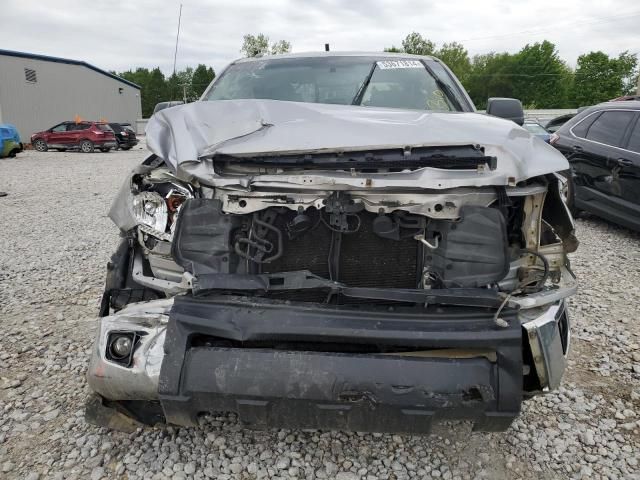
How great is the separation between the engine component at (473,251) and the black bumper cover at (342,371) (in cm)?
19

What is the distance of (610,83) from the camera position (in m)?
55.3

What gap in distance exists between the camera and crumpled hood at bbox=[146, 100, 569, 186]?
6.93ft

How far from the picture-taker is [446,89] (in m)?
3.71

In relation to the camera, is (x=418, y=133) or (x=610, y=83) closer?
(x=418, y=133)

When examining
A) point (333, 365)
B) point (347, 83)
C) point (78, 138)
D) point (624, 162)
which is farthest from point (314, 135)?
point (78, 138)

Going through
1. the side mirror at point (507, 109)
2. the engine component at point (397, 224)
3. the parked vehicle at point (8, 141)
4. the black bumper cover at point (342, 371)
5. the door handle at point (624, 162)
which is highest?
the side mirror at point (507, 109)

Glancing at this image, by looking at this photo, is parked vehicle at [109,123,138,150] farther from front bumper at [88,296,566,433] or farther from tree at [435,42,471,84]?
tree at [435,42,471,84]

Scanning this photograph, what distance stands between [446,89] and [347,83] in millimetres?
743

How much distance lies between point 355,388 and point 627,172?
18.0 ft

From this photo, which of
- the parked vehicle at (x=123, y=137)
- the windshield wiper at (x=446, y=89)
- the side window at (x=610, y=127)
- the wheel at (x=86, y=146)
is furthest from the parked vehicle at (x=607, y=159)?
the parked vehicle at (x=123, y=137)

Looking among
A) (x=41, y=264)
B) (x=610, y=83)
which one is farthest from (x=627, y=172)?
(x=610, y=83)

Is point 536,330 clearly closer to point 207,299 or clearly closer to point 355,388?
point 355,388

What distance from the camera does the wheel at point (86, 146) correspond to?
23.3m

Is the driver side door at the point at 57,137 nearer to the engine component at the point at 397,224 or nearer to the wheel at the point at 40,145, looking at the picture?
the wheel at the point at 40,145
